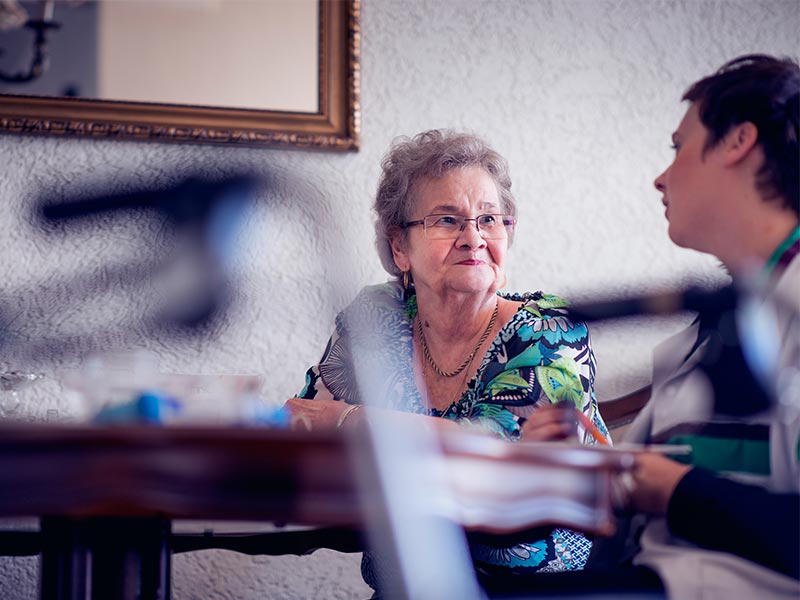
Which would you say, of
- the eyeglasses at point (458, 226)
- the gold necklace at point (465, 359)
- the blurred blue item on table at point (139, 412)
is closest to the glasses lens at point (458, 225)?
the eyeglasses at point (458, 226)

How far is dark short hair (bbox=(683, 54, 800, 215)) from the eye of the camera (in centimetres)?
83

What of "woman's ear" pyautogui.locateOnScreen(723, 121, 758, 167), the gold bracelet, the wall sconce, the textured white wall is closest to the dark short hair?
"woman's ear" pyautogui.locateOnScreen(723, 121, 758, 167)

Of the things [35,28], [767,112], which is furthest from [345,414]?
[35,28]

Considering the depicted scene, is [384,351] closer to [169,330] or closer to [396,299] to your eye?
[396,299]

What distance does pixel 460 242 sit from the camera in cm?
138

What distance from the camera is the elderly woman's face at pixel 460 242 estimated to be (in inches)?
54.0

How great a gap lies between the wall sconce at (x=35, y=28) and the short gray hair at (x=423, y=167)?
74cm

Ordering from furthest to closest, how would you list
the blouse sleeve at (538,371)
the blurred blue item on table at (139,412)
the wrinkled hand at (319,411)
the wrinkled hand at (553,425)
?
the wrinkled hand at (319,411)
the blouse sleeve at (538,371)
the wrinkled hand at (553,425)
the blurred blue item on table at (139,412)

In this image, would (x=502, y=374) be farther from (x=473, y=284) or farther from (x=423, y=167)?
(x=423, y=167)

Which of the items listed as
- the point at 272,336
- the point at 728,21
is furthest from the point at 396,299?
the point at 728,21

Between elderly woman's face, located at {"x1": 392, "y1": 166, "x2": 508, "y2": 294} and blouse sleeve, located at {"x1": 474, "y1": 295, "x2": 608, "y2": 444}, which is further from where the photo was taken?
elderly woman's face, located at {"x1": 392, "y1": 166, "x2": 508, "y2": 294}

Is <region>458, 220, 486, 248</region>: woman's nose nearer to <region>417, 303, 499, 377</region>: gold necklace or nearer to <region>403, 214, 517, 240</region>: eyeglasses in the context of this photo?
<region>403, 214, 517, 240</region>: eyeglasses

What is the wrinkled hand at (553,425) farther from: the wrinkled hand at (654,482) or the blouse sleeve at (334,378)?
the blouse sleeve at (334,378)

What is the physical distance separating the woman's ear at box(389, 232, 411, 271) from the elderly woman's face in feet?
0.18
